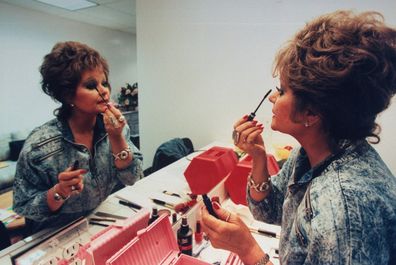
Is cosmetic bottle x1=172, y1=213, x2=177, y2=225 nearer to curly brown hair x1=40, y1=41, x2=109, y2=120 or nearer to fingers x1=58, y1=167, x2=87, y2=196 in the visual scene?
fingers x1=58, y1=167, x2=87, y2=196

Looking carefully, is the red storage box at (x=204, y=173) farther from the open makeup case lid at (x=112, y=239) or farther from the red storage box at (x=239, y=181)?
the open makeup case lid at (x=112, y=239)

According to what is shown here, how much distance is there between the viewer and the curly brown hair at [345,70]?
578 mm

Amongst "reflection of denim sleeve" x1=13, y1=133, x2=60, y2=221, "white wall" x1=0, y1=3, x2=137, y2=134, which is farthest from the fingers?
"white wall" x1=0, y1=3, x2=137, y2=134

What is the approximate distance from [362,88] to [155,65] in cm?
245

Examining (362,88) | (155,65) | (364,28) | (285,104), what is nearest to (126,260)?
(285,104)

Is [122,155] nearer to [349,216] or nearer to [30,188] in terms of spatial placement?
[30,188]

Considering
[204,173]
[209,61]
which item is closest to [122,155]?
[204,173]

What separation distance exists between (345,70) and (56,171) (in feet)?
3.31

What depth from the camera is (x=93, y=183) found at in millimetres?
1052

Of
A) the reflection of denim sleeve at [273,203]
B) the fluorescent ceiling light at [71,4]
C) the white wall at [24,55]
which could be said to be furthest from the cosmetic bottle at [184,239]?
the fluorescent ceiling light at [71,4]

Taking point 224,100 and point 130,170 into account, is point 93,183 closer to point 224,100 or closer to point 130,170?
point 130,170

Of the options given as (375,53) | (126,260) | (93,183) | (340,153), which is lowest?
(126,260)

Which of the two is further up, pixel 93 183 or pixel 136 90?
pixel 136 90

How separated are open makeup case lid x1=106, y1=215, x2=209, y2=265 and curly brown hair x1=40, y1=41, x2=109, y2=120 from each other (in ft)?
1.98
